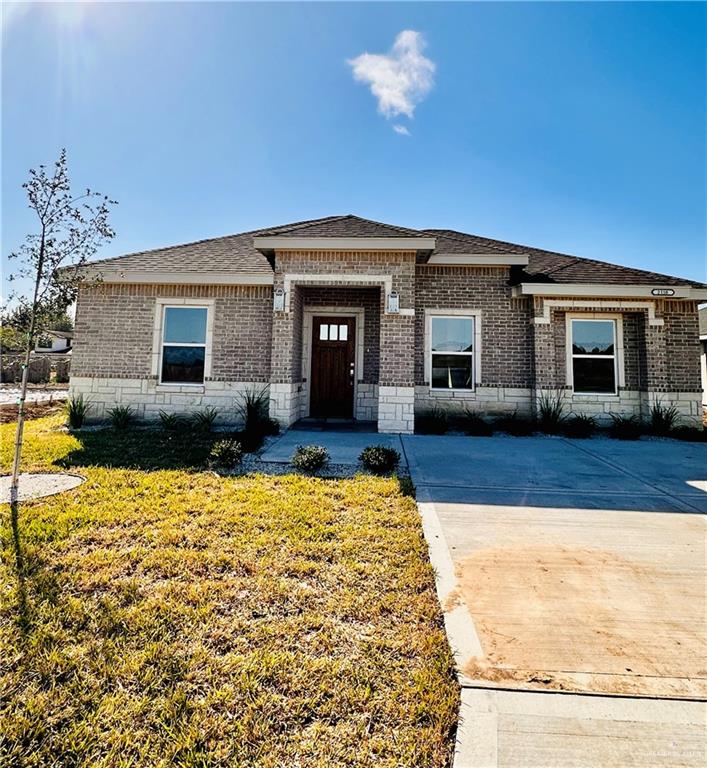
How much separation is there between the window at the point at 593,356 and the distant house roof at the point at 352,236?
116cm

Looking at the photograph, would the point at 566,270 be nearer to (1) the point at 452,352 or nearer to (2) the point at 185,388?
(1) the point at 452,352

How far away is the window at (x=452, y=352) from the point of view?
381 inches

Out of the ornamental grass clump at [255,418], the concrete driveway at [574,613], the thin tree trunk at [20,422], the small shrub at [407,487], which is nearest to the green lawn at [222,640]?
the thin tree trunk at [20,422]

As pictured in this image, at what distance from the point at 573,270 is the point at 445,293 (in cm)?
369

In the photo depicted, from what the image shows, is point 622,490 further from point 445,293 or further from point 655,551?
point 445,293

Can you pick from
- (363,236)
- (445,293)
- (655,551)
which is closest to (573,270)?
(445,293)

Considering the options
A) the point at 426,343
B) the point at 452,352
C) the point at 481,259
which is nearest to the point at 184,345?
the point at 426,343

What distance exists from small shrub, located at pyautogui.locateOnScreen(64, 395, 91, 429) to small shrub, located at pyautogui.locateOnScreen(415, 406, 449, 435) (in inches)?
319

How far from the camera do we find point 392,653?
82.7 inches

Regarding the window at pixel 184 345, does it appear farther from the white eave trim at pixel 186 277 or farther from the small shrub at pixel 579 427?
the small shrub at pixel 579 427

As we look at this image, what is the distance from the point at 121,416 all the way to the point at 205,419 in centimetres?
209

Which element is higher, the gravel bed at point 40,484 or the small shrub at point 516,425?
the small shrub at point 516,425

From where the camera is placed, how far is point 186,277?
934 centimetres

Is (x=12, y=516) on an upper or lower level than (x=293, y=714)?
upper
